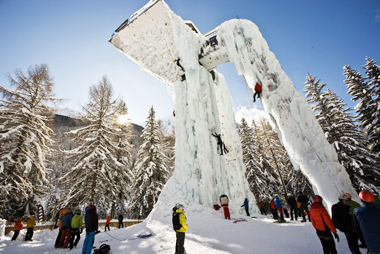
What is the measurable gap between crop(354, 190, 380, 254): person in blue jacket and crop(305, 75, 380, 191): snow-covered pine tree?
13.3m

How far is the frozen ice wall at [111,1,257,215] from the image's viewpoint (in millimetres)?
9594

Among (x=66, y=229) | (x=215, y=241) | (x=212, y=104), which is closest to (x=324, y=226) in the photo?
(x=215, y=241)

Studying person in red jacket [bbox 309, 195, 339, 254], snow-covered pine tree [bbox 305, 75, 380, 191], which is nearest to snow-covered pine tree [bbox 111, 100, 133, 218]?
person in red jacket [bbox 309, 195, 339, 254]

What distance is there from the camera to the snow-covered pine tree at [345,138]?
12430 mm

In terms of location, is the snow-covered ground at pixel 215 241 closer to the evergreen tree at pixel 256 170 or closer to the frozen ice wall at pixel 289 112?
the frozen ice wall at pixel 289 112

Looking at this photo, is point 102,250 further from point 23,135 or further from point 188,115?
point 23,135

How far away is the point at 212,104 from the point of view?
40.3ft

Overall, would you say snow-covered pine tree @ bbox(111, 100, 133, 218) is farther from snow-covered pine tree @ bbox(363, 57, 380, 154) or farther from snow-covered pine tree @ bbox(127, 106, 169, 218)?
snow-covered pine tree @ bbox(363, 57, 380, 154)

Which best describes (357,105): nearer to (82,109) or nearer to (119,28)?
(119,28)

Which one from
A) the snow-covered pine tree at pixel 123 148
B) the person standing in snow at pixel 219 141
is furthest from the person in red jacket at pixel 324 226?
the snow-covered pine tree at pixel 123 148

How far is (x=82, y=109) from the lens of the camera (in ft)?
47.5

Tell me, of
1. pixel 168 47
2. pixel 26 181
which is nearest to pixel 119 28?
pixel 168 47

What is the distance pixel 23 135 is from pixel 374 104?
77.0ft

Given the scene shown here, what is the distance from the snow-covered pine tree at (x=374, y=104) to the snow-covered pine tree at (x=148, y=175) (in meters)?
16.4
